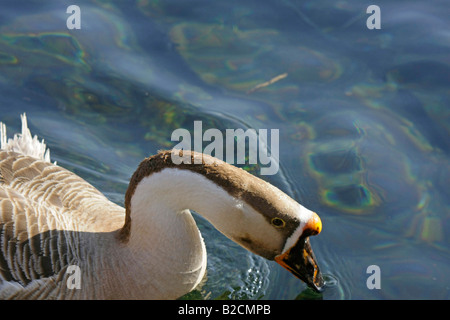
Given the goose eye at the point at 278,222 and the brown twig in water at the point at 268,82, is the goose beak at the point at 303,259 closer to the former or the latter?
the goose eye at the point at 278,222

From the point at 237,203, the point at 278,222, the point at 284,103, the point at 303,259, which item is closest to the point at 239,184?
the point at 237,203

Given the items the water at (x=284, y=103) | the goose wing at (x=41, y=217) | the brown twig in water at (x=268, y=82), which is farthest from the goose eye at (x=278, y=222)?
the brown twig in water at (x=268, y=82)

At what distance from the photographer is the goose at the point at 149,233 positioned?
410cm

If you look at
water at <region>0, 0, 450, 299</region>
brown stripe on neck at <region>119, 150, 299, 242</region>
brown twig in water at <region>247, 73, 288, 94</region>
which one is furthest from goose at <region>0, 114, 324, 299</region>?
brown twig in water at <region>247, 73, 288, 94</region>

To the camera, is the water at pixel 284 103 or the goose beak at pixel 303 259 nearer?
the goose beak at pixel 303 259

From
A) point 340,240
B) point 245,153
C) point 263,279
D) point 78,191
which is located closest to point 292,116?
point 245,153

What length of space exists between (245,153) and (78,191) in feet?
7.19

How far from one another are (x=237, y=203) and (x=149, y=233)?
828 mm

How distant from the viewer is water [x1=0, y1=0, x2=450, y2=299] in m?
5.63

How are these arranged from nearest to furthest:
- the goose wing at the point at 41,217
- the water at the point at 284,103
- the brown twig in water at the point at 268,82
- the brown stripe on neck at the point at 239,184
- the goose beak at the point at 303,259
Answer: the brown stripe on neck at the point at 239,184, the goose beak at the point at 303,259, the goose wing at the point at 41,217, the water at the point at 284,103, the brown twig in water at the point at 268,82

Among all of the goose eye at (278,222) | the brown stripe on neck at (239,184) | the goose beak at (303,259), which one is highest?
the brown stripe on neck at (239,184)

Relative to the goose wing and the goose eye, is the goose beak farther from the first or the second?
the goose wing

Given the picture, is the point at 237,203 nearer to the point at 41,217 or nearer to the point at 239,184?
the point at 239,184

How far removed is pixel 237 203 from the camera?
4098 millimetres
